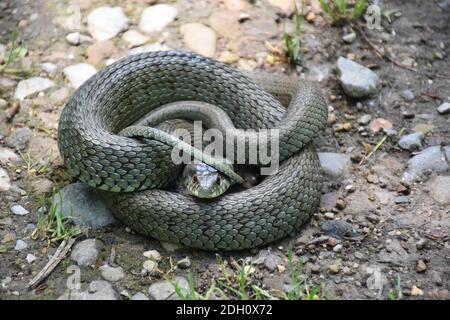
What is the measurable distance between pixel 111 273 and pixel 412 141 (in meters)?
3.49

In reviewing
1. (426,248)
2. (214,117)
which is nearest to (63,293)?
(214,117)

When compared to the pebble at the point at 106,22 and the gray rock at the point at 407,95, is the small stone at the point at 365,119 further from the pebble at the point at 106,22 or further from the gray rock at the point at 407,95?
the pebble at the point at 106,22

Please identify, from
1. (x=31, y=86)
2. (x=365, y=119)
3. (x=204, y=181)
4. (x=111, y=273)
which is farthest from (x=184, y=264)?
(x=31, y=86)

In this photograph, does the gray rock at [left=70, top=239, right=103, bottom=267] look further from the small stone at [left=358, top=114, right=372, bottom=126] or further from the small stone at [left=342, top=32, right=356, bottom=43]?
the small stone at [left=342, top=32, right=356, bottom=43]

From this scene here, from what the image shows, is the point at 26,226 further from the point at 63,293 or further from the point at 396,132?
the point at 396,132

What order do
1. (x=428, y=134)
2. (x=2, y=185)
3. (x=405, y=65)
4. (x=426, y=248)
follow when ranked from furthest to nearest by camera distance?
(x=405, y=65) < (x=428, y=134) < (x=2, y=185) < (x=426, y=248)

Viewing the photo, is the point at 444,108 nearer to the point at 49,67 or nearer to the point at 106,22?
the point at 106,22

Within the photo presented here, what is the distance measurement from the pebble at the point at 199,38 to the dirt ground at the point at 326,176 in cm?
9

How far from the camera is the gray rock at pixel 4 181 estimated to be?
6223mm

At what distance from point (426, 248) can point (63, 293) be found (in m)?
3.27

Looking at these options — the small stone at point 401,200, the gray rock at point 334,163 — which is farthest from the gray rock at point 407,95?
the small stone at point 401,200

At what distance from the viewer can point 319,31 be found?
7930mm

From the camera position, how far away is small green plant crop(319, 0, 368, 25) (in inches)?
310

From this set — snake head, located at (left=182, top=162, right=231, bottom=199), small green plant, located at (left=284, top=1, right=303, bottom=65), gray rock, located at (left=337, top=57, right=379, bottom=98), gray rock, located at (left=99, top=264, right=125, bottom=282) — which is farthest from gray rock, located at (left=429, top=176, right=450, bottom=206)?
gray rock, located at (left=99, top=264, right=125, bottom=282)
